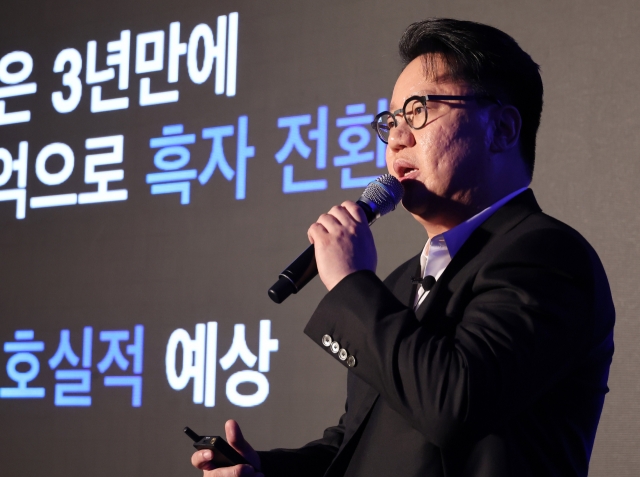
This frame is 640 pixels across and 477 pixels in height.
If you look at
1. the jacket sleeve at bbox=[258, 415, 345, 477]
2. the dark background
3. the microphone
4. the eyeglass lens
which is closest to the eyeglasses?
the eyeglass lens

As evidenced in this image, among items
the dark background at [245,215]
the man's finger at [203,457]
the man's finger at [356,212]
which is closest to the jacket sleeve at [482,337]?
the man's finger at [356,212]

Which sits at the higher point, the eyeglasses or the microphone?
the eyeglasses

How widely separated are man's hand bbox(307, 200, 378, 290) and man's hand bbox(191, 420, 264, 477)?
38 centimetres

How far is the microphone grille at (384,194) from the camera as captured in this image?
4.25 ft

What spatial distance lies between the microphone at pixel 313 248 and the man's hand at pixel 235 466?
0.30 meters

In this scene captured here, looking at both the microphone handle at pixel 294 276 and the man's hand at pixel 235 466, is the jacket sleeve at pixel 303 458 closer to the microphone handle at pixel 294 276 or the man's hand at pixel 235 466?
→ the man's hand at pixel 235 466

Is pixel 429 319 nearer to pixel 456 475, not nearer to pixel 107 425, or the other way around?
pixel 456 475

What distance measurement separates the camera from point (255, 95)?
2926 millimetres

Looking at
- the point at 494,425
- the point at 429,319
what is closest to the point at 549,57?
the point at 429,319

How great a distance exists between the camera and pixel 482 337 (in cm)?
101

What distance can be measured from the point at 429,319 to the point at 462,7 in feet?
5.79

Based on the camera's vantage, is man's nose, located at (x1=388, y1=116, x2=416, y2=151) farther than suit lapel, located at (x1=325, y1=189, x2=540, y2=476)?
Yes

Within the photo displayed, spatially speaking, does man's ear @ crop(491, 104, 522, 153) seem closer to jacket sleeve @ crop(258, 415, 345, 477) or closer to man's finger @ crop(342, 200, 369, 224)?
man's finger @ crop(342, 200, 369, 224)

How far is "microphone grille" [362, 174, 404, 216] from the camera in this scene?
1.29 metres
